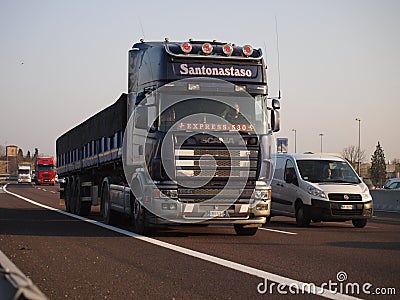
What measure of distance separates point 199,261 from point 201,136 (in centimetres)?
385

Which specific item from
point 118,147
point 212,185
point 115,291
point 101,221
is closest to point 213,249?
point 212,185

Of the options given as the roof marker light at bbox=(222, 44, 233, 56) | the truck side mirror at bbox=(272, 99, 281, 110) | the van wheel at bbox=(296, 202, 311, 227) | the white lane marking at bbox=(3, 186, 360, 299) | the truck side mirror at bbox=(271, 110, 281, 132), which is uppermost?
the roof marker light at bbox=(222, 44, 233, 56)

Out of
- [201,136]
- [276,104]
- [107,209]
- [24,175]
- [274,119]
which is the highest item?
[24,175]

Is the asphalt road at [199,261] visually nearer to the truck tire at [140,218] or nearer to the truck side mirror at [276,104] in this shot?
the truck tire at [140,218]

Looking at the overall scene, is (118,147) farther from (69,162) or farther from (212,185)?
(69,162)

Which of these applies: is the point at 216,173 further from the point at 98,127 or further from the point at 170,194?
the point at 98,127

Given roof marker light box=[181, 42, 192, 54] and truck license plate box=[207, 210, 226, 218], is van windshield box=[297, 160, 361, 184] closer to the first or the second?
truck license plate box=[207, 210, 226, 218]

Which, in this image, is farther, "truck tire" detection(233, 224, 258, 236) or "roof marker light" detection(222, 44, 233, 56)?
"truck tire" detection(233, 224, 258, 236)

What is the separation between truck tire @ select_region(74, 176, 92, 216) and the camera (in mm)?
22750

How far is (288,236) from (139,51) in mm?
5303

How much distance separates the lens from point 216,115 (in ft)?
46.7

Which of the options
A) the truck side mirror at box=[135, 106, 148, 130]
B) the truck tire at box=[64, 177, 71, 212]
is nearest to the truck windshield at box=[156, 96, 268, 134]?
the truck side mirror at box=[135, 106, 148, 130]

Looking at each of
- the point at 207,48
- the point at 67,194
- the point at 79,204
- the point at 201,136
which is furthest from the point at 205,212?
the point at 67,194

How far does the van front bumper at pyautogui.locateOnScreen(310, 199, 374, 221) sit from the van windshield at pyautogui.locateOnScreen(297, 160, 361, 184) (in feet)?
3.34
